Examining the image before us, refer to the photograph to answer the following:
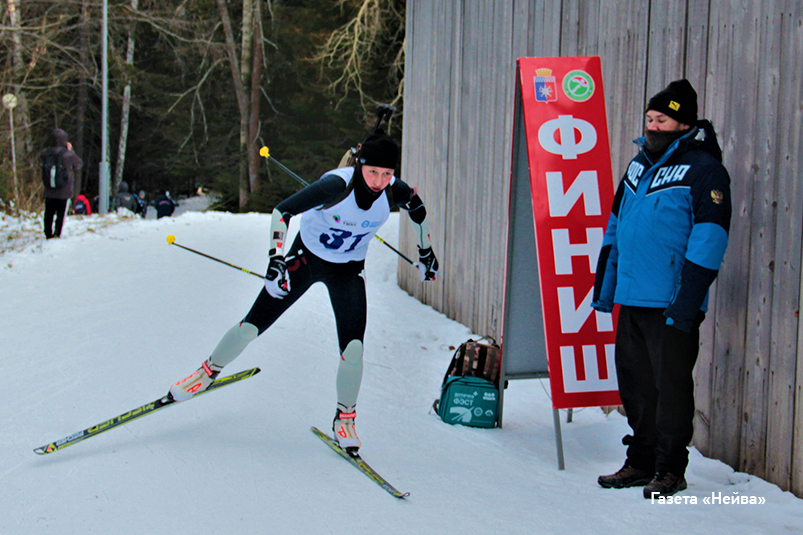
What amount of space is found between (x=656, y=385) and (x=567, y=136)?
154 centimetres

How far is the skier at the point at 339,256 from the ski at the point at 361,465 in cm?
5

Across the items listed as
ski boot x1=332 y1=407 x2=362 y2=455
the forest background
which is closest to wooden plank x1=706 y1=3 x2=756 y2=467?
ski boot x1=332 y1=407 x2=362 y2=455

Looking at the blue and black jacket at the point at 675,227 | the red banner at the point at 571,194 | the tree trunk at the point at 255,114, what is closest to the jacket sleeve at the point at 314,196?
the red banner at the point at 571,194

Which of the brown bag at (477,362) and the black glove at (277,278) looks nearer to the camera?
the black glove at (277,278)

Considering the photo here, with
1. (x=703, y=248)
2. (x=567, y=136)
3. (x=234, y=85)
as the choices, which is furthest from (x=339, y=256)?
(x=234, y=85)

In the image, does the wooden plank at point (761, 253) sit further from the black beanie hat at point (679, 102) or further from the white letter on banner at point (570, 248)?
the white letter on banner at point (570, 248)

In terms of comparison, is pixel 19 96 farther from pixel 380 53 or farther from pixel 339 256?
pixel 339 256

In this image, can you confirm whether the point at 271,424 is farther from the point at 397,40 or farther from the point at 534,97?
the point at 397,40

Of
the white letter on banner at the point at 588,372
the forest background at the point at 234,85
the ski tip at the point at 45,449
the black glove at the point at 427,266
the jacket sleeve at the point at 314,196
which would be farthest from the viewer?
the forest background at the point at 234,85

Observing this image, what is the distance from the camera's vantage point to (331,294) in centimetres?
388

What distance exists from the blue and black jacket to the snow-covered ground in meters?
1.00

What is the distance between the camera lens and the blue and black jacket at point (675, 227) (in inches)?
113

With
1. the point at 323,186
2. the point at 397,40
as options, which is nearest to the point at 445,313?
the point at 323,186

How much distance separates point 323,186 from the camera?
144 inches
